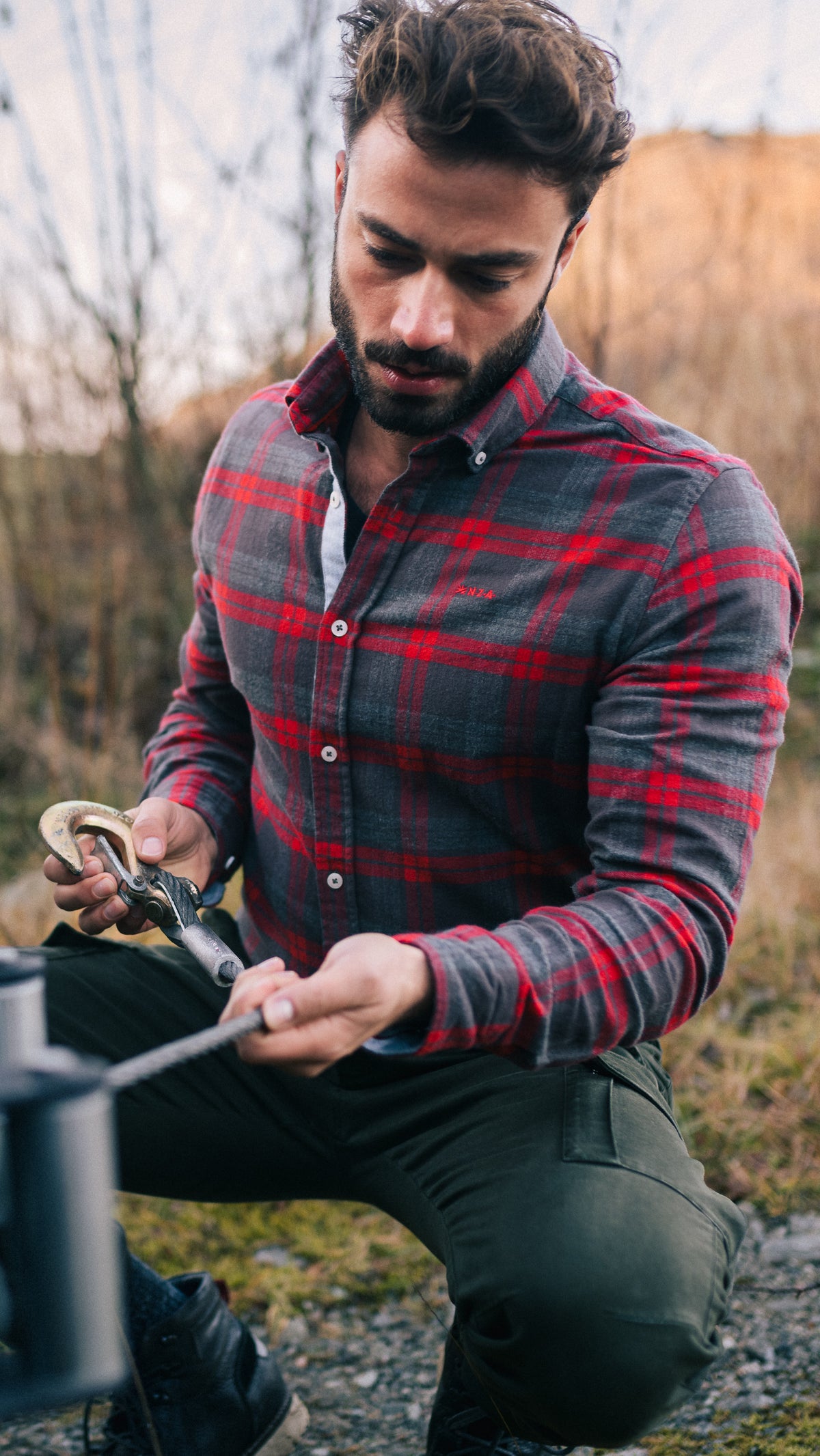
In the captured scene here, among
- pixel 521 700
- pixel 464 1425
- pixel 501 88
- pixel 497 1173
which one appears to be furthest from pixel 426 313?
pixel 464 1425

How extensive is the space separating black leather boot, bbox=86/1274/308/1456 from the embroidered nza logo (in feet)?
3.77

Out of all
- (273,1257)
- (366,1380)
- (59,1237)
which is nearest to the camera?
(59,1237)

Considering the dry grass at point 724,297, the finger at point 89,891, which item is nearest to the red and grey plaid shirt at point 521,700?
the finger at point 89,891

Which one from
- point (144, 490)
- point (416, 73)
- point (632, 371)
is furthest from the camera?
point (632, 371)

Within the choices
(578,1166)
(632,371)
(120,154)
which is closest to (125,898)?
(578,1166)

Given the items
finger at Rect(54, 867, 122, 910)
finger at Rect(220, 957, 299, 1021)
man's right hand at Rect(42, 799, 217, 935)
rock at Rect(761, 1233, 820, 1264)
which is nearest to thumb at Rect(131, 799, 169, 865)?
man's right hand at Rect(42, 799, 217, 935)

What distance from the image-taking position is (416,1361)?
87.1 inches

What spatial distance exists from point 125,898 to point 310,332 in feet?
10.5

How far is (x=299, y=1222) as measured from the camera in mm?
2598

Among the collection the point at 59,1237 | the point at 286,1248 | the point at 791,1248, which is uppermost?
the point at 59,1237

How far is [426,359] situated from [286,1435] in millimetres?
1705

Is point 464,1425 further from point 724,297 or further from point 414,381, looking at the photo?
point 724,297

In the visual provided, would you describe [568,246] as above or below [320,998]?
above

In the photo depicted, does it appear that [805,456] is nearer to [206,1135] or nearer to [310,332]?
[310,332]
